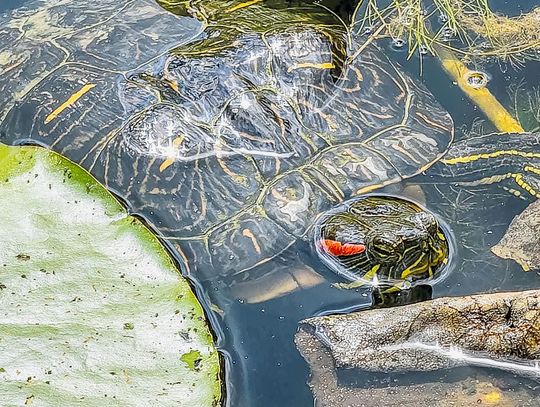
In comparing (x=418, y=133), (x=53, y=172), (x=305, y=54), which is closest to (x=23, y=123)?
(x=53, y=172)

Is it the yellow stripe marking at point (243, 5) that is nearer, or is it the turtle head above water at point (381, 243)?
the turtle head above water at point (381, 243)

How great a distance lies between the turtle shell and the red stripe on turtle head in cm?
10

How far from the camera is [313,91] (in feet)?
9.55

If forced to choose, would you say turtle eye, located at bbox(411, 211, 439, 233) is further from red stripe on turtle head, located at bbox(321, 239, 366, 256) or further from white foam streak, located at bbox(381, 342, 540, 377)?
white foam streak, located at bbox(381, 342, 540, 377)

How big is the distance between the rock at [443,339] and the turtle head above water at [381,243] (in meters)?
0.23

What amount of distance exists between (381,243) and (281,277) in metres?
0.42

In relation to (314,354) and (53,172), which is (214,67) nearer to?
(53,172)

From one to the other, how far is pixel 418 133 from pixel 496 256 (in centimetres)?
65

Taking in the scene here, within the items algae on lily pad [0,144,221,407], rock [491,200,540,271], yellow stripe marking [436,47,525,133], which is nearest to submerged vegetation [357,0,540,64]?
yellow stripe marking [436,47,525,133]

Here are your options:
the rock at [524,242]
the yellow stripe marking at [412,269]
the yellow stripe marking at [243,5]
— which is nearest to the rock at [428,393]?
the yellow stripe marking at [412,269]

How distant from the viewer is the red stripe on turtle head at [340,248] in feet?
8.49

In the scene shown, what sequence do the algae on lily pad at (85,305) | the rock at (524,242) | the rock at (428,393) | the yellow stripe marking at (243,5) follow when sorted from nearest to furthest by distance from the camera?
the algae on lily pad at (85,305) → the rock at (428,393) → the rock at (524,242) → the yellow stripe marking at (243,5)

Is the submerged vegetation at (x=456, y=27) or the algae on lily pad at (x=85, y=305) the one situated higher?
the submerged vegetation at (x=456, y=27)

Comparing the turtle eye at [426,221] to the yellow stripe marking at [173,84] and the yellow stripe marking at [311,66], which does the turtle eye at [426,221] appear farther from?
the yellow stripe marking at [173,84]
